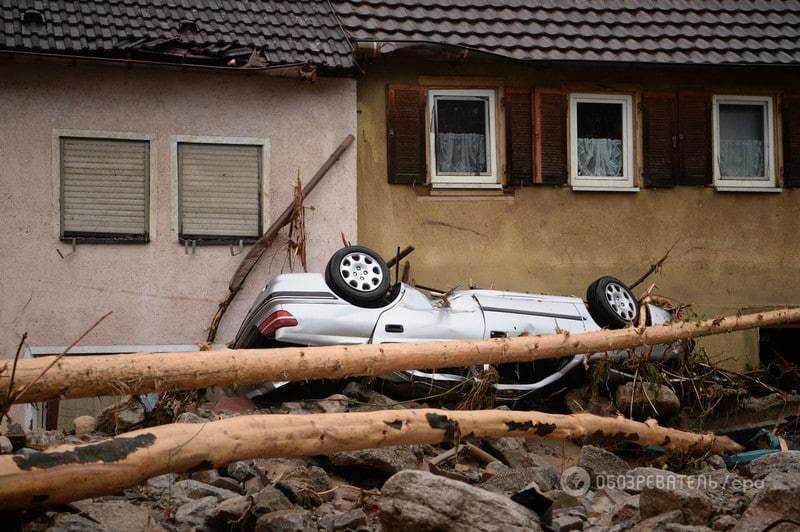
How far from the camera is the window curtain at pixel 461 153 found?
15203 millimetres

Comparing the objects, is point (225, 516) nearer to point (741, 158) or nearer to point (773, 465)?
point (773, 465)

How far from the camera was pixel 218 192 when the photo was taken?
A: 14414 millimetres

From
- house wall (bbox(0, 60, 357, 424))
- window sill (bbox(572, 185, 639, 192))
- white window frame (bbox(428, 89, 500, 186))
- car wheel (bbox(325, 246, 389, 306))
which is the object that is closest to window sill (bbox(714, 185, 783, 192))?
window sill (bbox(572, 185, 639, 192))

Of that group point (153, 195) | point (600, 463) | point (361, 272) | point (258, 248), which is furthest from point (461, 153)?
point (600, 463)

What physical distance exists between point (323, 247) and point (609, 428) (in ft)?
18.0

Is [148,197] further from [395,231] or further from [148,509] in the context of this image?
[148,509]

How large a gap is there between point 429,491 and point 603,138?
976cm

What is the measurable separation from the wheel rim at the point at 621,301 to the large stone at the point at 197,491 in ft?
17.4

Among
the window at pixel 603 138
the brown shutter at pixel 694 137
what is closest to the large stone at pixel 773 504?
the window at pixel 603 138

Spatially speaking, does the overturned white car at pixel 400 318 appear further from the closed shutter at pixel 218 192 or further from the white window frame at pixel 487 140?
the white window frame at pixel 487 140

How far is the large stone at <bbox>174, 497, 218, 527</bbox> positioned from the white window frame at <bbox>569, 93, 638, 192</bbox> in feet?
28.6

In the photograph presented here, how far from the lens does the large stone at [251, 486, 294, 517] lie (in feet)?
A: 24.2

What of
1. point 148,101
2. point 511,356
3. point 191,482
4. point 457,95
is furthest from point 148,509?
point 457,95

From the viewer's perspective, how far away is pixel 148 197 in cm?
1419
